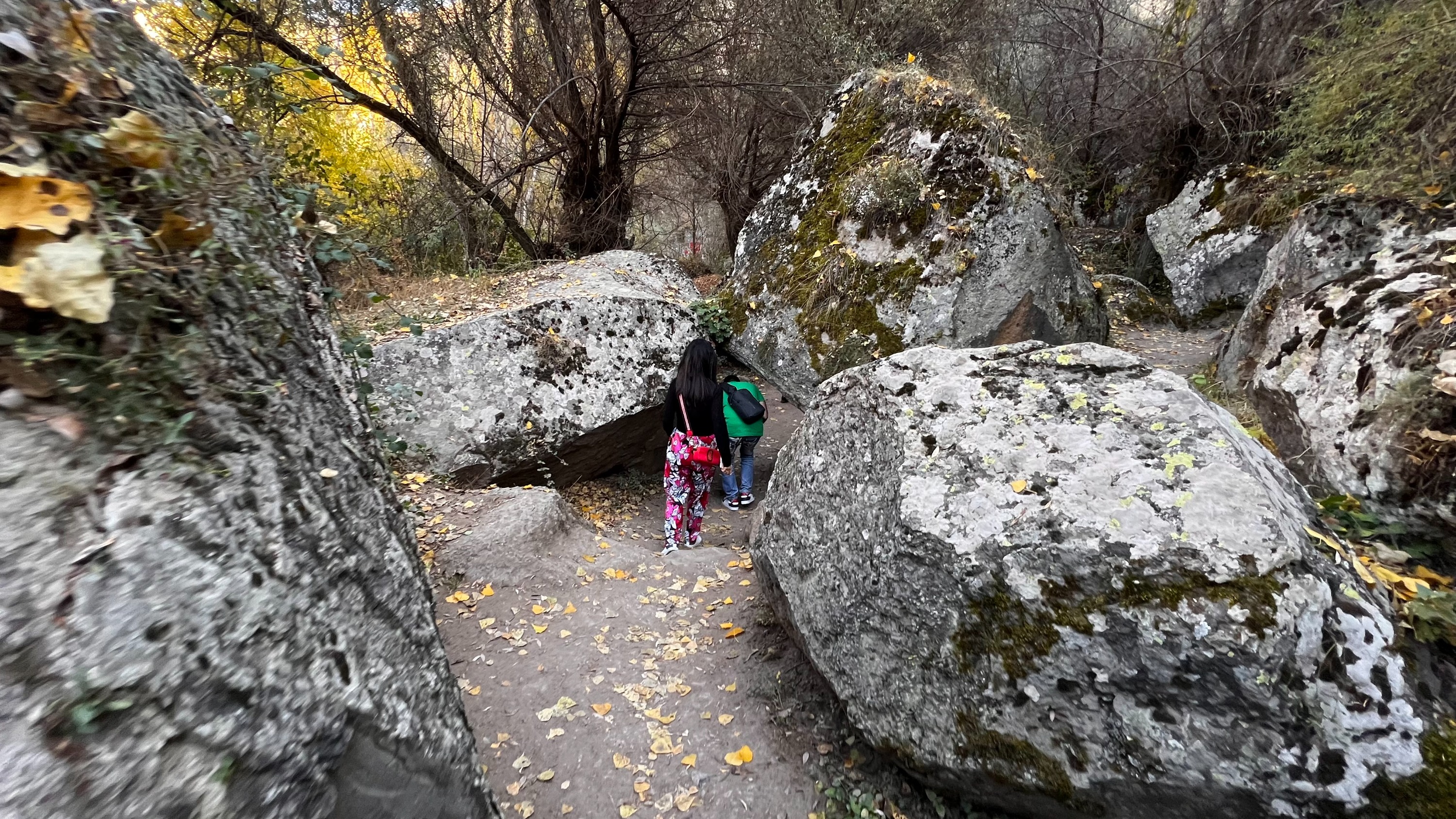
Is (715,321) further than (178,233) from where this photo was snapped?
Yes

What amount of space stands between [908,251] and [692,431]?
2857mm

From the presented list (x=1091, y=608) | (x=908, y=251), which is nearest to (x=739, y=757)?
(x=1091, y=608)

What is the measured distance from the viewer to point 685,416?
5.48 meters

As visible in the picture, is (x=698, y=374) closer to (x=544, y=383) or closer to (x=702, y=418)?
(x=702, y=418)

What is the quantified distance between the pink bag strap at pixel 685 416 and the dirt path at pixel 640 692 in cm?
103

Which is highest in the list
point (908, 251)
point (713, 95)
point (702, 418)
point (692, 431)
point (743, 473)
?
point (713, 95)

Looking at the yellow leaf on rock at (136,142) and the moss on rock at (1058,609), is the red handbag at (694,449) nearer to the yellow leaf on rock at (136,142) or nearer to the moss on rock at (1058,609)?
the moss on rock at (1058,609)

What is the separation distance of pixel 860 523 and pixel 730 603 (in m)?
1.67

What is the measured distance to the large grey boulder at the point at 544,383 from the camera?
239 inches

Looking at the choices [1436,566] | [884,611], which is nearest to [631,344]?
[884,611]

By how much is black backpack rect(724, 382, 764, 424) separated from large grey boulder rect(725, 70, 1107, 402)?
1.32ft

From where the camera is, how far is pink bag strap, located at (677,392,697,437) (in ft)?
17.8

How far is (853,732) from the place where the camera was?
3.14 metres

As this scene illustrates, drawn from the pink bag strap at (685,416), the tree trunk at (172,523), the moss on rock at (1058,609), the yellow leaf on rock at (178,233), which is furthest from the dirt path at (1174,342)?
the yellow leaf on rock at (178,233)
